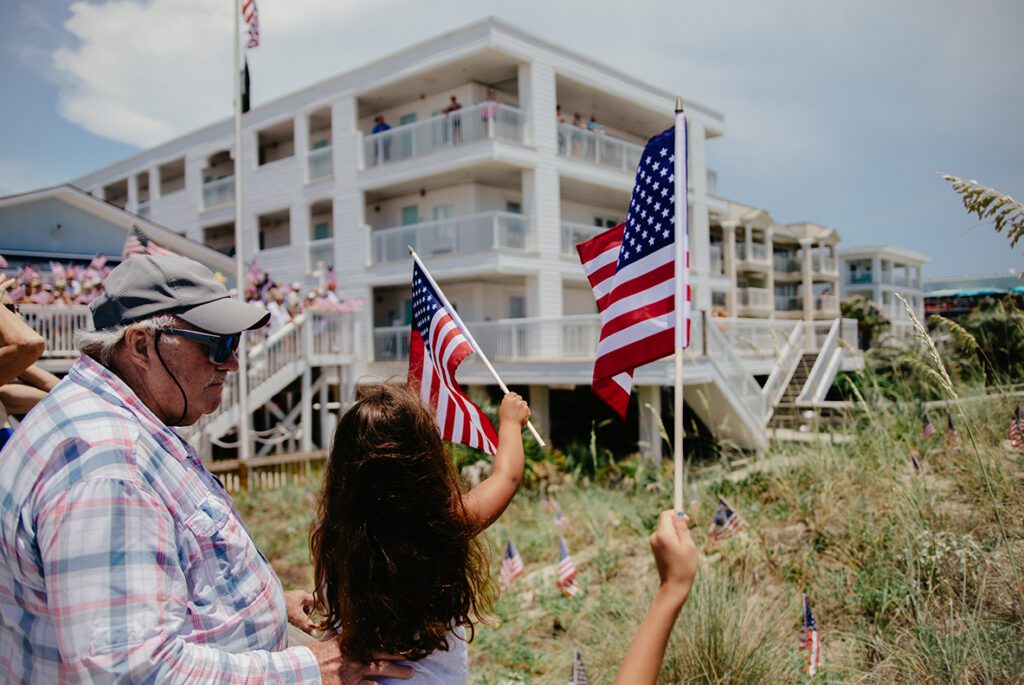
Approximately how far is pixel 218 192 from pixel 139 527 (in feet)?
101

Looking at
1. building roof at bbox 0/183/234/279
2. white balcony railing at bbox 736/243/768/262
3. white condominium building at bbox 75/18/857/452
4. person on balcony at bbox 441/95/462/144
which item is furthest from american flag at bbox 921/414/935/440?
white balcony railing at bbox 736/243/768/262

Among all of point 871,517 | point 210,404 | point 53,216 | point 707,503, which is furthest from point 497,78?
point 210,404

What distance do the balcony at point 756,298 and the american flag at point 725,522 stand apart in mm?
32976

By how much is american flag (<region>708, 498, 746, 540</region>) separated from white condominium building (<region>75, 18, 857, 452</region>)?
895 cm

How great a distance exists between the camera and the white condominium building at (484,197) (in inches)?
698

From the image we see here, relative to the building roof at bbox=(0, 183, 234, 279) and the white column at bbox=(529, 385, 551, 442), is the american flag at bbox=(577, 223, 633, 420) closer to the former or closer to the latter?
the building roof at bbox=(0, 183, 234, 279)

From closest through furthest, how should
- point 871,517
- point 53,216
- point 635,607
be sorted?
point 635,607, point 871,517, point 53,216

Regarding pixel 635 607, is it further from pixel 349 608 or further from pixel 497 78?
pixel 497 78

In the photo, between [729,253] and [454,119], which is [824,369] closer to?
[454,119]

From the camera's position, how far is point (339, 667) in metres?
1.77

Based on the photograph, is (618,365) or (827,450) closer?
(618,365)

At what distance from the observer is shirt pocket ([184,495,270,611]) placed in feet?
5.89

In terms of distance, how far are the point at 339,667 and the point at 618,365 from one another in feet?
5.48

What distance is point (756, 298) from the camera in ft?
121
